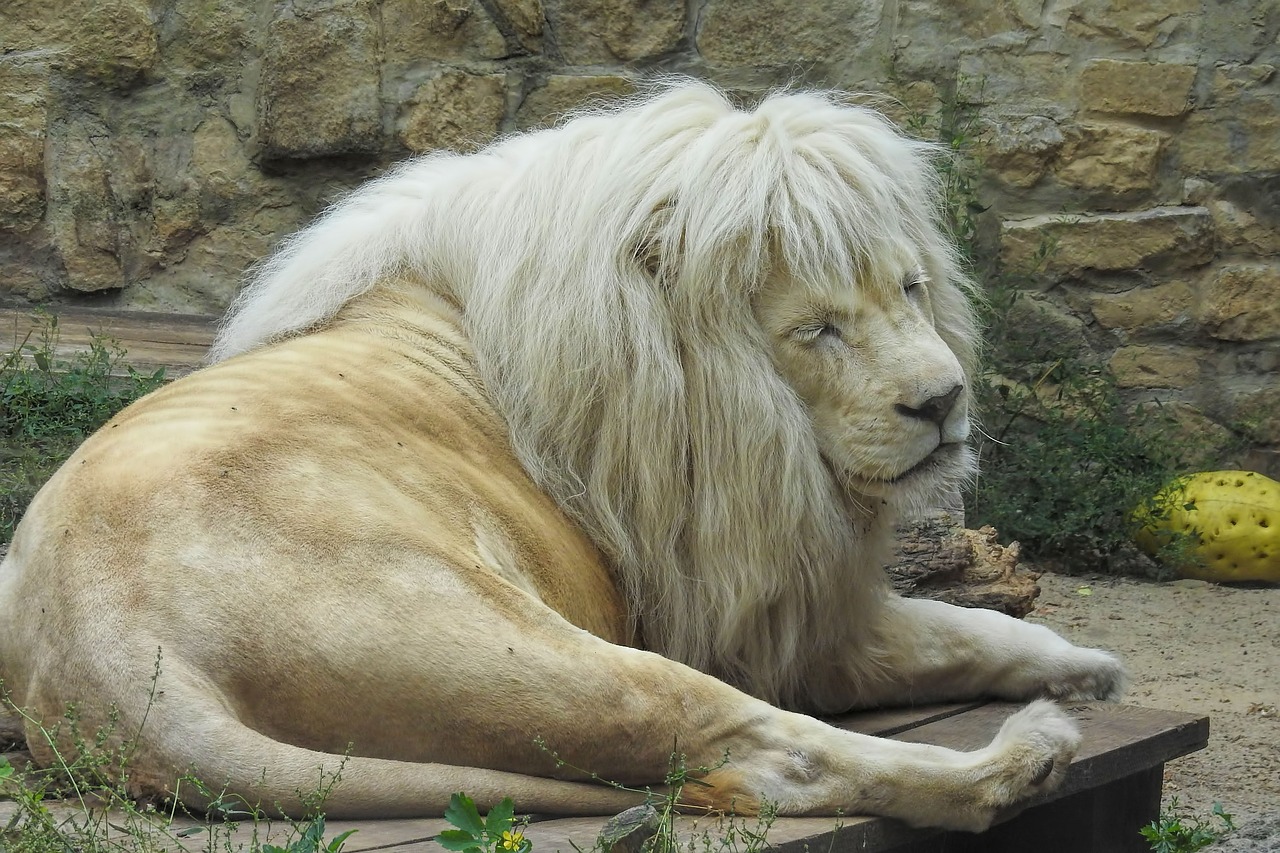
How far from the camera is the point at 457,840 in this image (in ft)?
5.66

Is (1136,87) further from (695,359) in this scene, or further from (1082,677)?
(695,359)

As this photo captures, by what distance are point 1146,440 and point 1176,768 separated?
7.21 ft

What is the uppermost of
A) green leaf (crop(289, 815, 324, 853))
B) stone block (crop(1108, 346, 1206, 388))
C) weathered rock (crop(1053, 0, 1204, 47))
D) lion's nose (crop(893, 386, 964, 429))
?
weathered rock (crop(1053, 0, 1204, 47))

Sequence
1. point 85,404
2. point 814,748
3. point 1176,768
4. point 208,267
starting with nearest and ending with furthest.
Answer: point 814,748 < point 1176,768 < point 85,404 < point 208,267

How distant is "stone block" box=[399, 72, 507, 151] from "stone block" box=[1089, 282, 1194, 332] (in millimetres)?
2421

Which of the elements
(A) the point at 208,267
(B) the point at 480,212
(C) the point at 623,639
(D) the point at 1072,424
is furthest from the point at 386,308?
(D) the point at 1072,424

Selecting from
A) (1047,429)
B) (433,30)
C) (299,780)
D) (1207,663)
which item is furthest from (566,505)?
(1047,429)

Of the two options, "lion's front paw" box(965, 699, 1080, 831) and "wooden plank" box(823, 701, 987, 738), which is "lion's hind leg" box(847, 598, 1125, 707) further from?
"lion's front paw" box(965, 699, 1080, 831)

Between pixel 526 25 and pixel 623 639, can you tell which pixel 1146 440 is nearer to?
pixel 526 25

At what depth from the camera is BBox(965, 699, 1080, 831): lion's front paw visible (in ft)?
6.61

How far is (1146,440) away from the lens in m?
5.70

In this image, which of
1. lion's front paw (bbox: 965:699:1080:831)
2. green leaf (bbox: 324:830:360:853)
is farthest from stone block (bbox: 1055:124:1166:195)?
green leaf (bbox: 324:830:360:853)

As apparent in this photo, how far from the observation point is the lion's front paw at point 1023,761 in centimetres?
201

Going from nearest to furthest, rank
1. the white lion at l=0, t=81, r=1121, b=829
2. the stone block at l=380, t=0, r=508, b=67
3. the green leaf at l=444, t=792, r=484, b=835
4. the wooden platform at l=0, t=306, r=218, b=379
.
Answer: the green leaf at l=444, t=792, r=484, b=835 → the white lion at l=0, t=81, r=1121, b=829 → the wooden platform at l=0, t=306, r=218, b=379 → the stone block at l=380, t=0, r=508, b=67
